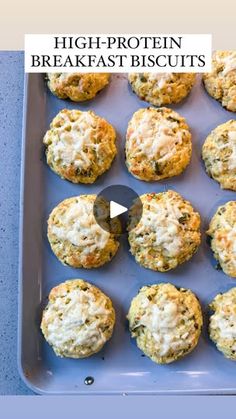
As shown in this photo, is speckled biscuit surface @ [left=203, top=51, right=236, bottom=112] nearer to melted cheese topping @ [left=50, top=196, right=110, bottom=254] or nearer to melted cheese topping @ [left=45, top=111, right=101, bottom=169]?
melted cheese topping @ [left=45, top=111, right=101, bottom=169]

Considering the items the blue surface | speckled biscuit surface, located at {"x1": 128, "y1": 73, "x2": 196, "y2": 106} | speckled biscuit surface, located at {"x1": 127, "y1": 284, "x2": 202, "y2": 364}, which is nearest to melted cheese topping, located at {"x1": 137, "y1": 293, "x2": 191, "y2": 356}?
speckled biscuit surface, located at {"x1": 127, "y1": 284, "x2": 202, "y2": 364}

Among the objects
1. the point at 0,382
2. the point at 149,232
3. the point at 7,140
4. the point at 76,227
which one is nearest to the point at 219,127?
the point at 149,232

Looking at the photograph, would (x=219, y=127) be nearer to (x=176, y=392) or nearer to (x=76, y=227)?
(x=76, y=227)

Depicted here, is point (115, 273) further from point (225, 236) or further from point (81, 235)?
point (225, 236)

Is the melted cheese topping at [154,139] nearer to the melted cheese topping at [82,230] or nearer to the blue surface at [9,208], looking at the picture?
→ the melted cheese topping at [82,230]

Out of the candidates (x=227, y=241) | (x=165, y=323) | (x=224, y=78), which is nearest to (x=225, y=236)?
(x=227, y=241)

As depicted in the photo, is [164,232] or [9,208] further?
[9,208]
